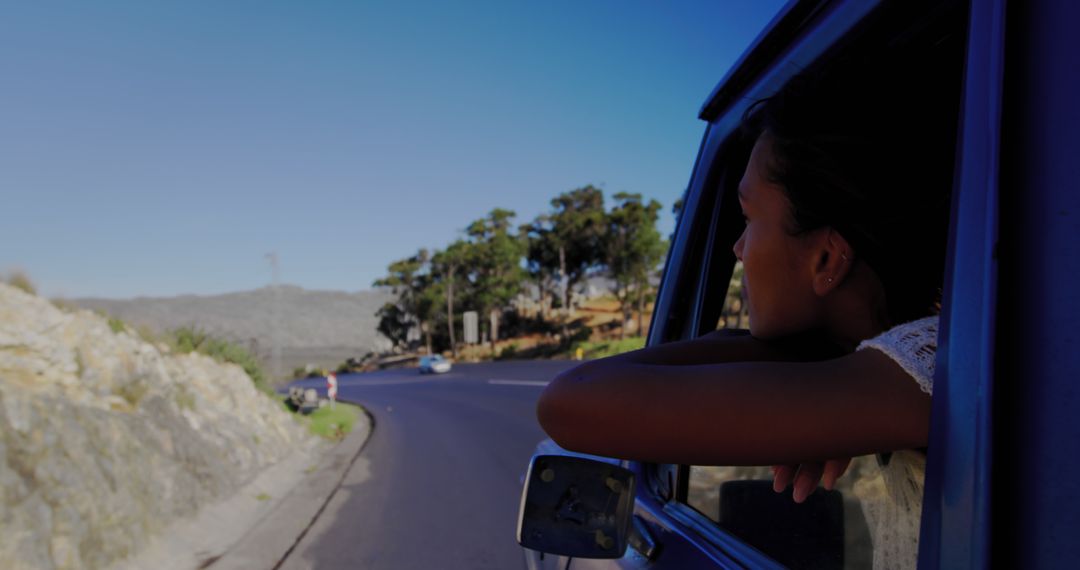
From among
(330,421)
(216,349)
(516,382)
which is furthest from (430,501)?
(516,382)

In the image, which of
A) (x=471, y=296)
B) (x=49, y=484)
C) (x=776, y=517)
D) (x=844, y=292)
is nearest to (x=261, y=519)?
(x=49, y=484)

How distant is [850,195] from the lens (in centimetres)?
100

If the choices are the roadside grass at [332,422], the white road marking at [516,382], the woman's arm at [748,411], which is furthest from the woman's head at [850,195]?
the white road marking at [516,382]

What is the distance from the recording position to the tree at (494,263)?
194ft

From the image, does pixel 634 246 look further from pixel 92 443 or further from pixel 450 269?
pixel 92 443

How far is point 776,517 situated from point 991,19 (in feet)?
3.27

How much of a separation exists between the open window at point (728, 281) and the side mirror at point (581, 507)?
7.6 inches

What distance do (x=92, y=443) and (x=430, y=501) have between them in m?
3.50

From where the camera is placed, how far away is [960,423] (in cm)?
71

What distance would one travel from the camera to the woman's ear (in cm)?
104

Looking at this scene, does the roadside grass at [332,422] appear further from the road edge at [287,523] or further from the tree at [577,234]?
the tree at [577,234]

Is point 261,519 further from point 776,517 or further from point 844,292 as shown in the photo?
point 844,292

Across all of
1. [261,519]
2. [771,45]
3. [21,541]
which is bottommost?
[261,519]

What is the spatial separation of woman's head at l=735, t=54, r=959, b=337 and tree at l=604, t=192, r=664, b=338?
45159 millimetres
